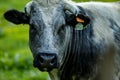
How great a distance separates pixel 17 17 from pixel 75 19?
1.25 meters

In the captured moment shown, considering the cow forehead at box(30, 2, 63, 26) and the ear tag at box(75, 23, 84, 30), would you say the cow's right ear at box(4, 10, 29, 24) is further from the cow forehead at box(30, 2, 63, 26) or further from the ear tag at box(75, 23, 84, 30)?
the ear tag at box(75, 23, 84, 30)

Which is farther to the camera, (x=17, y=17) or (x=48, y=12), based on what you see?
(x=17, y=17)

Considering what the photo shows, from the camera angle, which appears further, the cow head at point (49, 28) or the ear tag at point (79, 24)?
the ear tag at point (79, 24)

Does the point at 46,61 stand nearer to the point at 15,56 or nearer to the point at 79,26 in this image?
the point at 79,26

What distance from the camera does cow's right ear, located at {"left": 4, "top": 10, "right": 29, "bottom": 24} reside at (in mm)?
15410

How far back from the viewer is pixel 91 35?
51.2ft

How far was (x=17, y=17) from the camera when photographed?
51.2 feet

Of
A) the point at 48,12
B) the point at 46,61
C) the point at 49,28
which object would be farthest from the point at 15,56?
the point at 46,61

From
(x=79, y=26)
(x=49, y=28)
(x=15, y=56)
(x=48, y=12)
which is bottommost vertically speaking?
(x=15, y=56)

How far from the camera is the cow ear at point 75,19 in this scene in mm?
15273

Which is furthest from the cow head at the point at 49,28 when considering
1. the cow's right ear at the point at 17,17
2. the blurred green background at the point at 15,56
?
the blurred green background at the point at 15,56

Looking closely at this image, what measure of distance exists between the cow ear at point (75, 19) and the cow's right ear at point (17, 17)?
0.86m

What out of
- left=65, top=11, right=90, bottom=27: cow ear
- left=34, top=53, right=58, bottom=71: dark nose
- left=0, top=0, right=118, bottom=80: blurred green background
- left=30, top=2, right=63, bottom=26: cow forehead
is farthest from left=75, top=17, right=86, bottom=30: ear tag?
left=0, top=0, right=118, bottom=80: blurred green background

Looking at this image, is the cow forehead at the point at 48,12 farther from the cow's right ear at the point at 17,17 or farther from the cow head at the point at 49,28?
the cow's right ear at the point at 17,17
